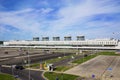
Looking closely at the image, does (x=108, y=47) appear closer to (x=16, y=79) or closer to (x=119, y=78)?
(x=119, y=78)

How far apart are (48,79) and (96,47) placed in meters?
160

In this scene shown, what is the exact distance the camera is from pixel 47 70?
6212cm

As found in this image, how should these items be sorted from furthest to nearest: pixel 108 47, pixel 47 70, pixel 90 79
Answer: pixel 108 47 < pixel 47 70 < pixel 90 79

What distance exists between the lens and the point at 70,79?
47844mm

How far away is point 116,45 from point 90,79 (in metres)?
160

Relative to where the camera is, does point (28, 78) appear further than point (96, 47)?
No

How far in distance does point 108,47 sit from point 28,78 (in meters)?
156

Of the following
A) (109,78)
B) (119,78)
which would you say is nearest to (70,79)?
(109,78)

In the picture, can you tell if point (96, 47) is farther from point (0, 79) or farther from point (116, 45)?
point (0, 79)

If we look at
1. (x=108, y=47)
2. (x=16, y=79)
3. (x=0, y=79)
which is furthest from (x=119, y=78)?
(x=108, y=47)

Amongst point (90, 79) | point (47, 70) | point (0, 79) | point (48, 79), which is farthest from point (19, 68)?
point (90, 79)

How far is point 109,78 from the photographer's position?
48406 millimetres

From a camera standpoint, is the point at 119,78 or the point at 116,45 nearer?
the point at 119,78

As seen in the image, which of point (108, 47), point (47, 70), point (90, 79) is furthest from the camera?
point (108, 47)
